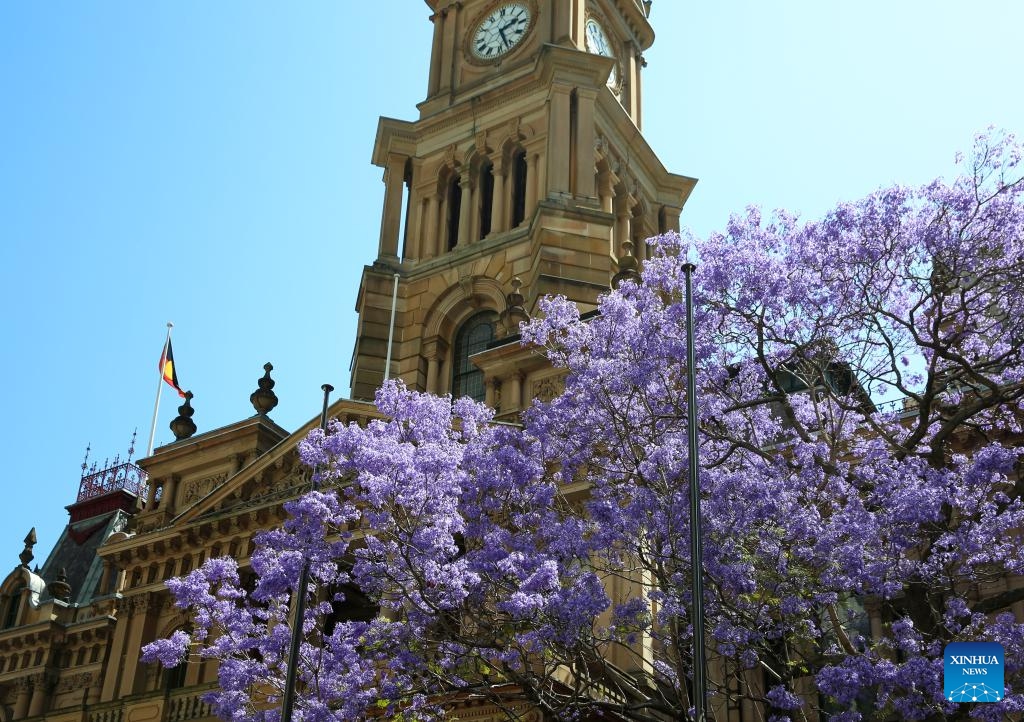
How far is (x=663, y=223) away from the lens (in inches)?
1831

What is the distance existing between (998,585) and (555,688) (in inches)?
309

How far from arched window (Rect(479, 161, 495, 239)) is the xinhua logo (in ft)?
91.6

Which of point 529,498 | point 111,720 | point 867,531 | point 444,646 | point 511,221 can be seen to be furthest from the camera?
point 511,221

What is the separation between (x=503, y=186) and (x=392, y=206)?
13.9 feet

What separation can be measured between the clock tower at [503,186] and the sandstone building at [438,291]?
0.22 feet

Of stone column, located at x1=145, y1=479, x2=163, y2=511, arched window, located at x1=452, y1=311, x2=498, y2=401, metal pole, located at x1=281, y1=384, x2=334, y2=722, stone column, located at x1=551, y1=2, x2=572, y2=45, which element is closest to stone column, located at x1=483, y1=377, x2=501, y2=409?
arched window, located at x1=452, y1=311, x2=498, y2=401

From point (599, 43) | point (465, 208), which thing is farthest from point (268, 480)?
point (599, 43)

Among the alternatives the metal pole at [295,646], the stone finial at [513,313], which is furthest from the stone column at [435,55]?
the metal pole at [295,646]

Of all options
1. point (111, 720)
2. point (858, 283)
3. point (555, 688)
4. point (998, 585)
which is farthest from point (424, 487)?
point (111, 720)

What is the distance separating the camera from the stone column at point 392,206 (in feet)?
142

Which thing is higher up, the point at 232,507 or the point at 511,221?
the point at 511,221

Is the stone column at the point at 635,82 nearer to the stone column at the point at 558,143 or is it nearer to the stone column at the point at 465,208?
the stone column at the point at 558,143

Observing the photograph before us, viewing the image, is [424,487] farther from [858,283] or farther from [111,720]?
[111,720]

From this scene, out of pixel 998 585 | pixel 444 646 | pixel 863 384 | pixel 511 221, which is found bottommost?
pixel 444 646
